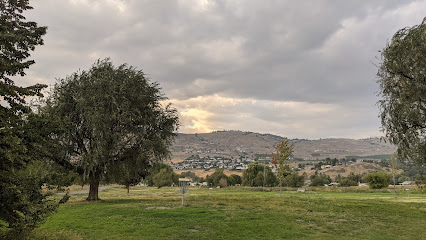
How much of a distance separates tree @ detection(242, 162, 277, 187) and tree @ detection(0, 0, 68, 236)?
323ft

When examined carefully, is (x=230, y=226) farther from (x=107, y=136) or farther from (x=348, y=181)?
(x=348, y=181)

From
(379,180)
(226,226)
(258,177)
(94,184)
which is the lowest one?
(258,177)

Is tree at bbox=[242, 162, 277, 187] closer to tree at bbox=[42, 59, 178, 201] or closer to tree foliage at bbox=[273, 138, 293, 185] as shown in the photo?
tree foliage at bbox=[273, 138, 293, 185]

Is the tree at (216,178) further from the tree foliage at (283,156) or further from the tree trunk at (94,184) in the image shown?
the tree trunk at (94,184)

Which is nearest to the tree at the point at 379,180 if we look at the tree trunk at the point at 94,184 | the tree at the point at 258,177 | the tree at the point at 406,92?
the tree at the point at 258,177

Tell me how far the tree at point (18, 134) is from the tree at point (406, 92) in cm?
2347

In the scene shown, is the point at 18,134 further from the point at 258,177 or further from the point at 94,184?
the point at 258,177

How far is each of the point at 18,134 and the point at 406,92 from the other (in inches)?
948

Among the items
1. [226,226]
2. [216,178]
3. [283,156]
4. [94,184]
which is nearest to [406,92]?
[226,226]

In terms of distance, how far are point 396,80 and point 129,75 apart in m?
25.5

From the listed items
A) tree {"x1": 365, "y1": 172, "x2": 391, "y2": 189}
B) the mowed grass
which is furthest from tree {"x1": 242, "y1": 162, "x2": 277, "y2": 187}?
the mowed grass

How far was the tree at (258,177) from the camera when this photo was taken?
105938 mm

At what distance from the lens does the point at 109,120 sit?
29016 mm

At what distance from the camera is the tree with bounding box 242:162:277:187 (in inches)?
4171
